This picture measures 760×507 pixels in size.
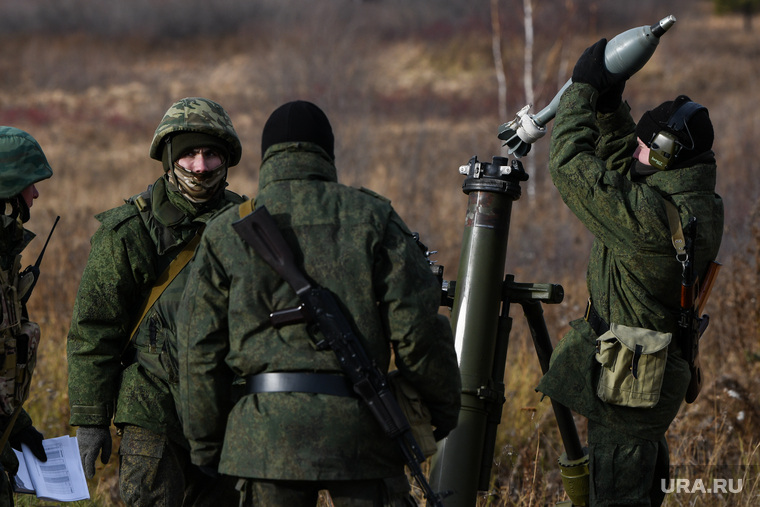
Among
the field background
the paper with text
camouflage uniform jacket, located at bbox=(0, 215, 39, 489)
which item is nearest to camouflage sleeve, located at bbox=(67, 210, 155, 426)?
the paper with text

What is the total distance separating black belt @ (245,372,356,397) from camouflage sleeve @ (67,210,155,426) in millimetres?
1059

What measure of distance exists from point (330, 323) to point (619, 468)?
5.40 feet

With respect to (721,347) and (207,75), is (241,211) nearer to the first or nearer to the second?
(721,347)

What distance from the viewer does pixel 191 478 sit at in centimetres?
349

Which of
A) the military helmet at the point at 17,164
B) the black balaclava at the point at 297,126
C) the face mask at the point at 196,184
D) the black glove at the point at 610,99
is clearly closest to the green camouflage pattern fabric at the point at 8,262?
the military helmet at the point at 17,164

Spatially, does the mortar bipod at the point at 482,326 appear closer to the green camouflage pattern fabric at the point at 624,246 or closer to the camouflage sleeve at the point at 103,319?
the green camouflage pattern fabric at the point at 624,246

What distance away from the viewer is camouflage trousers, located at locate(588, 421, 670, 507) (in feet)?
11.8

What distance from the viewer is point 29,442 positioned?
3.39 m

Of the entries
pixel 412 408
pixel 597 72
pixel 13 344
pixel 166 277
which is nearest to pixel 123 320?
pixel 166 277

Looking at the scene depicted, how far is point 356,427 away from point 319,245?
1.71ft

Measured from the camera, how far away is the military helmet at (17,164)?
128 inches

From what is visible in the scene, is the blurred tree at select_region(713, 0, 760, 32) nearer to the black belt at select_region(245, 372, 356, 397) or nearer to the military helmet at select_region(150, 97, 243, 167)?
the military helmet at select_region(150, 97, 243, 167)

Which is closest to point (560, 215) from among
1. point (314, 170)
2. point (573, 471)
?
Result: point (573, 471)

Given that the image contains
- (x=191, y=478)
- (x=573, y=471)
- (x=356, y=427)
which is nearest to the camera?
(x=356, y=427)
